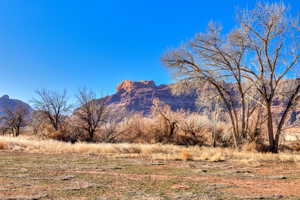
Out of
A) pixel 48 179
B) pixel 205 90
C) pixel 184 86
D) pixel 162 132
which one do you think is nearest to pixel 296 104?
pixel 205 90

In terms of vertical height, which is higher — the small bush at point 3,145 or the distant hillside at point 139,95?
the distant hillside at point 139,95

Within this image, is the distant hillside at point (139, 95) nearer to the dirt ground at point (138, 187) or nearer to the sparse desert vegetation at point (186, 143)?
the sparse desert vegetation at point (186, 143)

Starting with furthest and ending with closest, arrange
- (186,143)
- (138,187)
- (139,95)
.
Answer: (139,95)
(186,143)
(138,187)

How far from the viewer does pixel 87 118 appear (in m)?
27.4

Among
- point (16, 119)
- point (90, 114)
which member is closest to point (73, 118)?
point (90, 114)

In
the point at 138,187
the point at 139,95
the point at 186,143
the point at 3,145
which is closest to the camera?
the point at 138,187

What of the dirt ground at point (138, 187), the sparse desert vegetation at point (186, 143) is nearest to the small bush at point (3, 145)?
the sparse desert vegetation at point (186, 143)

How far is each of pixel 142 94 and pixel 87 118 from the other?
443ft

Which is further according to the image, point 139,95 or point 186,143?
point 139,95

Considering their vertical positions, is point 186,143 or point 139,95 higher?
point 139,95

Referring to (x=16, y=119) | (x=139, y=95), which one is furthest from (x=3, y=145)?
(x=139, y=95)

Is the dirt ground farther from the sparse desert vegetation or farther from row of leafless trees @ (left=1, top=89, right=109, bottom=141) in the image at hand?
row of leafless trees @ (left=1, top=89, right=109, bottom=141)

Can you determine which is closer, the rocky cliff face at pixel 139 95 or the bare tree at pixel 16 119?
the bare tree at pixel 16 119

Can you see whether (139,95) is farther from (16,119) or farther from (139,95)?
(16,119)
